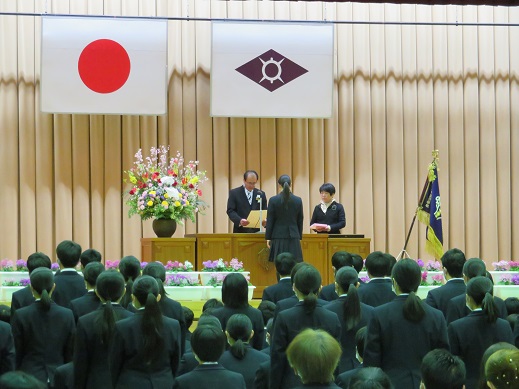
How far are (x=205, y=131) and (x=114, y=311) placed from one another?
27.7ft

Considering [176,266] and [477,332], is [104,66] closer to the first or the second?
[176,266]

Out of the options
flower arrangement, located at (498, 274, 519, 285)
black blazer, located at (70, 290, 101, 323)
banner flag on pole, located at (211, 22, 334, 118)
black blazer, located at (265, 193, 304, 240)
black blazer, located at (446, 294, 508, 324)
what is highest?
banner flag on pole, located at (211, 22, 334, 118)

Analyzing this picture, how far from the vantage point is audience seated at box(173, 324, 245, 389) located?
3.68 m

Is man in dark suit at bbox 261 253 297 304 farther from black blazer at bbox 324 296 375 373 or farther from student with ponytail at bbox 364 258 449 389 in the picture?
student with ponytail at bbox 364 258 449 389

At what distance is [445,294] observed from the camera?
227 inches

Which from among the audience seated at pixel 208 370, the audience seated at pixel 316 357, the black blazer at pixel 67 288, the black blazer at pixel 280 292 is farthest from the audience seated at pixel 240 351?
the black blazer at pixel 67 288

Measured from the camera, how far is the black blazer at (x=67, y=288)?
604 cm

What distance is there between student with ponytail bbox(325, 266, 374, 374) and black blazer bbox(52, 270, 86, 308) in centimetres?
173

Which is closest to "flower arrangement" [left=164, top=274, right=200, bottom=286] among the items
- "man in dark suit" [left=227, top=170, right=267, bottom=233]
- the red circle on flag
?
"man in dark suit" [left=227, top=170, right=267, bottom=233]

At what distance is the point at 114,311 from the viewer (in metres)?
4.66

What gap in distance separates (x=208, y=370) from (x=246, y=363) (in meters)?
0.88

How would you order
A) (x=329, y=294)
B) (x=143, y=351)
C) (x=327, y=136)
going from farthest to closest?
(x=327, y=136), (x=329, y=294), (x=143, y=351)

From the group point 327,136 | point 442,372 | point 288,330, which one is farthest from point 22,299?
point 327,136

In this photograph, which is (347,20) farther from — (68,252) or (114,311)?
(114,311)
